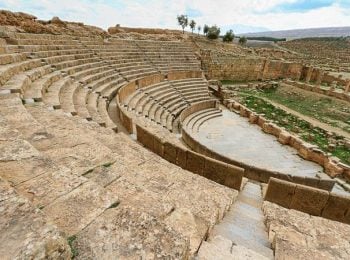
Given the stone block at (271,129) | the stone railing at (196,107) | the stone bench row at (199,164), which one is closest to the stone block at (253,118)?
the stone block at (271,129)

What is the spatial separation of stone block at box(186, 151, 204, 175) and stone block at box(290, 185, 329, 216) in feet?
5.95

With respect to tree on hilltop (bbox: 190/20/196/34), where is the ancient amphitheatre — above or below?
below

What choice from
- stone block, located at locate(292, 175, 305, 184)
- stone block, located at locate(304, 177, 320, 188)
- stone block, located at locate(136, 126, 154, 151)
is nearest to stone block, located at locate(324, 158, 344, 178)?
stone block, located at locate(304, 177, 320, 188)

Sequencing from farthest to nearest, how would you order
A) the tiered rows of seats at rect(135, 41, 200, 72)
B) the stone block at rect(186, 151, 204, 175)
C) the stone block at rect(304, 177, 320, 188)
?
1. the tiered rows of seats at rect(135, 41, 200, 72)
2. the stone block at rect(304, 177, 320, 188)
3. the stone block at rect(186, 151, 204, 175)

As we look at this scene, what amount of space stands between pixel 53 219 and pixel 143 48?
785 inches

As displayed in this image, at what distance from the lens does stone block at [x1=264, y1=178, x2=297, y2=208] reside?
4.09m

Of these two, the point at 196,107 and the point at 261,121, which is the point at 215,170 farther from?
the point at 196,107

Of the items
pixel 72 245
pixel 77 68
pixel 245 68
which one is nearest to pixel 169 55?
pixel 245 68

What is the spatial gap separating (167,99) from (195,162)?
32.5 ft

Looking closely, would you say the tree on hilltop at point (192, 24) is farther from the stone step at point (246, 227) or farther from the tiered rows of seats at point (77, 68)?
the stone step at point (246, 227)

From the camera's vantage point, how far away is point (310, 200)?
4055mm

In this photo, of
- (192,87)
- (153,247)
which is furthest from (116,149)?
(192,87)

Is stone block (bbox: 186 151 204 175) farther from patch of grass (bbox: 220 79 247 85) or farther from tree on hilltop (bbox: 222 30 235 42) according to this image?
tree on hilltop (bbox: 222 30 235 42)

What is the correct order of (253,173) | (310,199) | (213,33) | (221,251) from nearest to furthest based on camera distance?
(221,251) → (310,199) → (253,173) → (213,33)
